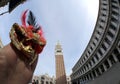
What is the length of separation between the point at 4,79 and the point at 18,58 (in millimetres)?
661

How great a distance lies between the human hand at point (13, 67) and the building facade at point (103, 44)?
49.6 metres

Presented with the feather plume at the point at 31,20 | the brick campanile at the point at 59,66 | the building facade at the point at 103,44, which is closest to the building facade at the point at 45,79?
the brick campanile at the point at 59,66

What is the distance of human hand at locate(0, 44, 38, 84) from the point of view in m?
6.32

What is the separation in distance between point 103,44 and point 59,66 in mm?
31767

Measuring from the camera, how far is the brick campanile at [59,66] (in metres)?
93.6

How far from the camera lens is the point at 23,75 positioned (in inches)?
262

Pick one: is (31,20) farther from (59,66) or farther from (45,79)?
(45,79)

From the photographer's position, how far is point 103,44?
72812mm

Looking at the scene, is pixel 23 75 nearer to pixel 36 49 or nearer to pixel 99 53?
pixel 36 49

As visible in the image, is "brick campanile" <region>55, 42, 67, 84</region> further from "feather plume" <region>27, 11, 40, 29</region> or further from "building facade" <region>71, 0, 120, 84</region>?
"feather plume" <region>27, 11, 40, 29</region>

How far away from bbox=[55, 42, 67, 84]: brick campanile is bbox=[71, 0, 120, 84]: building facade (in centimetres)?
858

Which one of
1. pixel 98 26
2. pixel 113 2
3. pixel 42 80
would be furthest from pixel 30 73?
pixel 42 80

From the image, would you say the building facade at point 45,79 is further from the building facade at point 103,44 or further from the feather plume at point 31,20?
the feather plume at point 31,20

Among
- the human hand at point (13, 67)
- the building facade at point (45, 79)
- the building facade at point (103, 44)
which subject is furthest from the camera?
the building facade at point (45, 79)
